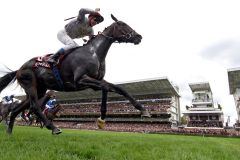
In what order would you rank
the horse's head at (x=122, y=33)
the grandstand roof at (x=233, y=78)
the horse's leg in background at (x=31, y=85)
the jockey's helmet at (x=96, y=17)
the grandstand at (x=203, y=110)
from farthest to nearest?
the grandstand at (x=203, y=110) < the grandstand roof at (x=233, y=78) < the horse's head at (x=122, y=33) < the jockey's helmet at (x=96, y=17) < the horse's leg in background at (x=31, y=85)

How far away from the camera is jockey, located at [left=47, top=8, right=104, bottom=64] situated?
5855 mm

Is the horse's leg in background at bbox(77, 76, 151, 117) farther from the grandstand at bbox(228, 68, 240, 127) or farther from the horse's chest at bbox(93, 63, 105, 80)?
the grandstand at bbox(228, 68, 240, 127)

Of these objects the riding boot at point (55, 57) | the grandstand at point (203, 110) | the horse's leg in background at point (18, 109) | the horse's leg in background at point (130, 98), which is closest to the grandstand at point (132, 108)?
the grandstand at point (203, 110)

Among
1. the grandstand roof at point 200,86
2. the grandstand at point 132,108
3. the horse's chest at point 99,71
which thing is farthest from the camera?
the grandstand roof at point 200,86

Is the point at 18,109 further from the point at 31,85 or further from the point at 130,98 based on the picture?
the point at 130,98

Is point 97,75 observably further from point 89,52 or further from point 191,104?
point 191,104

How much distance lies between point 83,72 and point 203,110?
192ft

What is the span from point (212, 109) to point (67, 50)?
58491 mm

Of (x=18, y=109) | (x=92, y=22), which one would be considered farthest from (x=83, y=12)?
(x=18, y=109)

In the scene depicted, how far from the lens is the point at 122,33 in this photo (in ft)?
20.1

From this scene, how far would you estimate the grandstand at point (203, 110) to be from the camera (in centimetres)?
5641

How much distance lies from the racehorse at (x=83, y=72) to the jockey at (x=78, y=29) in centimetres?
22

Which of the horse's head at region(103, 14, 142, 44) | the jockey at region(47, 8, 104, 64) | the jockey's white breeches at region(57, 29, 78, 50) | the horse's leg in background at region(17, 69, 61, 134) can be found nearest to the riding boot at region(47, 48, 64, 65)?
the jockey at region(47, 8, 104, 64)

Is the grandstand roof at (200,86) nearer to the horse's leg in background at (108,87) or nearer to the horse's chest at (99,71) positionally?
the horse's chest at (99,71)
